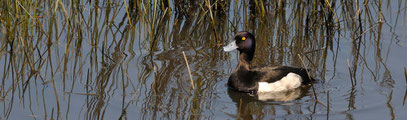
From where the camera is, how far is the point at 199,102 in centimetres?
713

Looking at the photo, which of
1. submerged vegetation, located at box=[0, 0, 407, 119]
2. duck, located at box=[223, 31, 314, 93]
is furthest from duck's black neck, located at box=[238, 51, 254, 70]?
submerged vegetation, located at box=[0, 0, 407, 119]

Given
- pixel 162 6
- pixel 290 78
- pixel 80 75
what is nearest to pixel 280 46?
pixel 290 78

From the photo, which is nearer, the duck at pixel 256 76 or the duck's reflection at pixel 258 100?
the duck's reflection at pixel 258 100

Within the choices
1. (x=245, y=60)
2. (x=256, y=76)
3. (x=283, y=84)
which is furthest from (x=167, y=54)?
(x=283, y=84)

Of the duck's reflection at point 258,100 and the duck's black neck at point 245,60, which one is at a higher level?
the duck's black neck at point 245,60

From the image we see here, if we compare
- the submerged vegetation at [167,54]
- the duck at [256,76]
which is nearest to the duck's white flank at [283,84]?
the duck at [256,76]

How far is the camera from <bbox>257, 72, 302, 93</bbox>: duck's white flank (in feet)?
25.7

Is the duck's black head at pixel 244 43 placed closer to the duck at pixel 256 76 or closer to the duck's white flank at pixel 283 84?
the duck at pixel 256 76

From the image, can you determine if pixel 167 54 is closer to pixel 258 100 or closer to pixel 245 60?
pixel 245 60

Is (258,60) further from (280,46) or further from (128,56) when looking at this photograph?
(128,56)

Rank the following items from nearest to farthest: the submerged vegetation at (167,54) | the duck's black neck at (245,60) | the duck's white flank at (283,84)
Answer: the submerged vegetation at (167,54), the duck's white flank at (283,84), the duck's black neck at (245,60)

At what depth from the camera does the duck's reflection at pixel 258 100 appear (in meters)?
6.95

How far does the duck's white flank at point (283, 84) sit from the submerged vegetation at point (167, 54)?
24 centimetres

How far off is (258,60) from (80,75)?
2.16m
